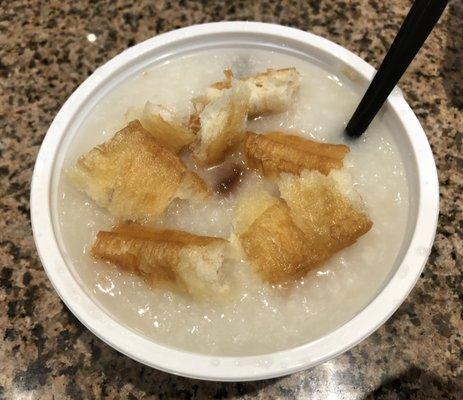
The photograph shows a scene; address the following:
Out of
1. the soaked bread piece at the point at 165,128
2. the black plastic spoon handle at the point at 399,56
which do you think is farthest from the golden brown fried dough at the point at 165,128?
the black plastic spoon handle at the point at 399,56

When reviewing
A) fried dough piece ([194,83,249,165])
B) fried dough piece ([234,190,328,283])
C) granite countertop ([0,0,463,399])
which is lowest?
granite countertop ([0,0,463,399])

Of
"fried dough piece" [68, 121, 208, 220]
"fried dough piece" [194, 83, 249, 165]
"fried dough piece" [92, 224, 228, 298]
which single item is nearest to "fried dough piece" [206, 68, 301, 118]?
"fried dough piece" [194, 83, 249, 165]

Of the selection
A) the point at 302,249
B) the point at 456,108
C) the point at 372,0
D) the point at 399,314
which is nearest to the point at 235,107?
the point at 302,249

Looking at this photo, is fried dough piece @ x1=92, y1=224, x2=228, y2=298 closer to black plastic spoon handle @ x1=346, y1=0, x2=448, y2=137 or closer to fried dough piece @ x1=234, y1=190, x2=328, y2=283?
fried dough piece @ x1=234, y1=190, x2=328, y2=283

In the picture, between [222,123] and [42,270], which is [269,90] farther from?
[42,270]

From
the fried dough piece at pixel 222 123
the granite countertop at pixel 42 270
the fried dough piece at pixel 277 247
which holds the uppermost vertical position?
the fried dough piece at pixel 222 123

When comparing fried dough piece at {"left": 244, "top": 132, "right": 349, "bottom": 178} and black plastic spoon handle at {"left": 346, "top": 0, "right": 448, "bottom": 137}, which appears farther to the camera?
fried dough piece at {"left": 244, "top": 132, "right": 349, "bottom": 178}

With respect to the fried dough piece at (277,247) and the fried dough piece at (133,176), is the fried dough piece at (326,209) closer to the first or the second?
the fried dough piece at (277,247)

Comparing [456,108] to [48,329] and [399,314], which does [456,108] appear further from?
[48,329]
